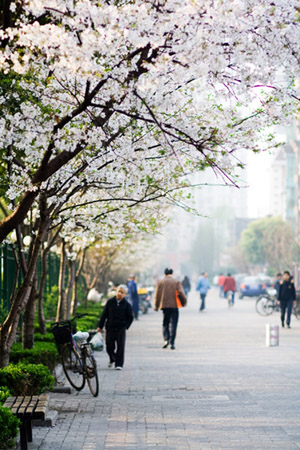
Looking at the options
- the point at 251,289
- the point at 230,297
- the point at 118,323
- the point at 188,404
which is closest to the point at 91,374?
the point at 188,404

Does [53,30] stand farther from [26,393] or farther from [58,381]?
[58,381]

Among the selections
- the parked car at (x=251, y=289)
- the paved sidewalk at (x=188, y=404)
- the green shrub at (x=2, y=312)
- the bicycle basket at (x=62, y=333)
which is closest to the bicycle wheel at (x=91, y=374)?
the paved sidewalk at (x=188, y=404)

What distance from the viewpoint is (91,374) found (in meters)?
12.7

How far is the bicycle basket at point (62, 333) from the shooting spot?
42.9 ft

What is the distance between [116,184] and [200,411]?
3394 mm

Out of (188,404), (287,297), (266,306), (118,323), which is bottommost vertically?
(188,404)

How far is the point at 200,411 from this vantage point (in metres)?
10.9

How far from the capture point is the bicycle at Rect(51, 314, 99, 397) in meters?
12.8

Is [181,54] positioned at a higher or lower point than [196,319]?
higher

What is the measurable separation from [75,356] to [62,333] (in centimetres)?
39

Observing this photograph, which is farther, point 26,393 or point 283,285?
point 283,285

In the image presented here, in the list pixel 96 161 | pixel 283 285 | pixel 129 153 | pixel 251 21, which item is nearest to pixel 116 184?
pixel 96 161

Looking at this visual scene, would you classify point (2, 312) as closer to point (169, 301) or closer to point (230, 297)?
point (169, 301)

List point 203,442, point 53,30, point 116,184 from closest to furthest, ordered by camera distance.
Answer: point 53,30, point 203,442, point 116,184
